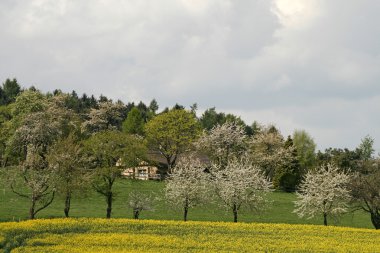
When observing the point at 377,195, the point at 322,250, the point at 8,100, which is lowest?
the point at 322,250

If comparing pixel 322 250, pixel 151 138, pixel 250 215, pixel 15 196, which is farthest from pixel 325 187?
pixel 151 138

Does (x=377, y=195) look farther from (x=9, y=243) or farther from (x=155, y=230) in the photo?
(x=9, y=243)

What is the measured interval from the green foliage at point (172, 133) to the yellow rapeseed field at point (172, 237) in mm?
49497

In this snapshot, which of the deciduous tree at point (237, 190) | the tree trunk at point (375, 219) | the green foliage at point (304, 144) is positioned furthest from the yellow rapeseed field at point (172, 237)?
the green foliage at point (304, 144)

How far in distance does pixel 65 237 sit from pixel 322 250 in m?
19.6

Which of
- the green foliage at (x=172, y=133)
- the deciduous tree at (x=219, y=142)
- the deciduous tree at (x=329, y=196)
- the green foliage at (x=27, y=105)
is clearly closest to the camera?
the deciduous tree at (x=329, y=196)

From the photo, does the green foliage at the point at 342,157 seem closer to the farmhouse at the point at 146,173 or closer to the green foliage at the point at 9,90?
the farmhouse at the point at 146,173

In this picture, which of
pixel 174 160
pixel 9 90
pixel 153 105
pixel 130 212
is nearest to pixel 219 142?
pixel 174 160

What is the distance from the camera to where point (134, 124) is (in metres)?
129

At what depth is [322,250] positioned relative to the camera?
44.3 m

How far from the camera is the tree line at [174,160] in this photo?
192ft

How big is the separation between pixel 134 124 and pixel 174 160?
96.3 ft

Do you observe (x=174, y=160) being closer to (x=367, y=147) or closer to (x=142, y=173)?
(x=142, y=173)

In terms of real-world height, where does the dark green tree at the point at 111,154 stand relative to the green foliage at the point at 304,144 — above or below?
below
